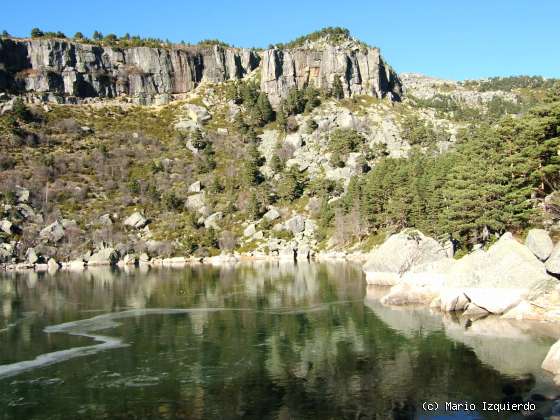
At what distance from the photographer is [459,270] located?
55.1m

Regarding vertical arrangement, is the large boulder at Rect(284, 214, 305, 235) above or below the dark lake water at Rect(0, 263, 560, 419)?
above

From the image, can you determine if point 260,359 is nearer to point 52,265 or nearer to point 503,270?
point 503,270

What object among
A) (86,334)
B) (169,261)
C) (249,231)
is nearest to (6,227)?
(169,261)

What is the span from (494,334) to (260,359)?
66.6 feet

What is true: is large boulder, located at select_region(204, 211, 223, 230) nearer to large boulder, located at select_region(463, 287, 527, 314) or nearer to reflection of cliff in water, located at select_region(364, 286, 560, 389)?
reflection of cliff in water, located at select_region(364, 286, 560, 389)

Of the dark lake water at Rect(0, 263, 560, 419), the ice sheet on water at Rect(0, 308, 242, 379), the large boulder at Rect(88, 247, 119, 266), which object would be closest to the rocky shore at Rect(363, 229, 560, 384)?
the dark lake water at Rect(0, 263, 560, 419)

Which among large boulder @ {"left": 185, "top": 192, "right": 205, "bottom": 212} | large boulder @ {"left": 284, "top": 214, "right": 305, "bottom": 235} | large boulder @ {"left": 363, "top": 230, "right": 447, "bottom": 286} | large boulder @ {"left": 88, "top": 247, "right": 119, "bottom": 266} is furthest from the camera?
large boulder @ {"left": 185, "top": 192, "right": 205, "bottom": 212}

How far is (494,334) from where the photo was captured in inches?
1784

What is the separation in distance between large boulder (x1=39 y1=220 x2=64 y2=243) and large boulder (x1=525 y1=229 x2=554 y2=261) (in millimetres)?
132151

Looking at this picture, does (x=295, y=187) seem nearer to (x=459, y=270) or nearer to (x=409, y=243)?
(x=409, y=243)

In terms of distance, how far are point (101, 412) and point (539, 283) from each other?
37.8 m

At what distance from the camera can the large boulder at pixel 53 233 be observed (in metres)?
151

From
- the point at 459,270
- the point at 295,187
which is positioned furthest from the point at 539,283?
the point at 295,187

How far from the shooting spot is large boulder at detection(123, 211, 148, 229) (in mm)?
162875
